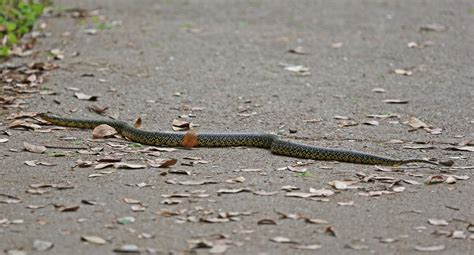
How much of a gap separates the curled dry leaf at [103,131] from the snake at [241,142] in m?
0.10

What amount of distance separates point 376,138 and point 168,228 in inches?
130

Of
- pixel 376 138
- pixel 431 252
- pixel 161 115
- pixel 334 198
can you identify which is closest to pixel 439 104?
pixel 376 138

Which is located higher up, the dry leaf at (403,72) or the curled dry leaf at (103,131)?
the curled dry leaf at (103,131)

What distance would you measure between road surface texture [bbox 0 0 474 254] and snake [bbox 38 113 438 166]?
111mm

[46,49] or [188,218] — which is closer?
[188,218]

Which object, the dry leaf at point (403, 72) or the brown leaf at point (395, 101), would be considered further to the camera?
the dry leaf at point (403, 72)

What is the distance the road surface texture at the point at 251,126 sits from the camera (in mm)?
5895

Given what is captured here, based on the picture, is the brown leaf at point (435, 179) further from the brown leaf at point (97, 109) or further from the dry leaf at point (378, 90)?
the brown leaf at point (97, 109)

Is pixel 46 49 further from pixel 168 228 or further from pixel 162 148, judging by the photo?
pixel 168 228

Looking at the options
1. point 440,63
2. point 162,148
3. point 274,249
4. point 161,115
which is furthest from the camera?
point 440,63

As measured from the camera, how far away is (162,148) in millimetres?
8117

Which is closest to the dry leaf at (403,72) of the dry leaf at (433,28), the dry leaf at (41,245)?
the dry leaf at (433,28)

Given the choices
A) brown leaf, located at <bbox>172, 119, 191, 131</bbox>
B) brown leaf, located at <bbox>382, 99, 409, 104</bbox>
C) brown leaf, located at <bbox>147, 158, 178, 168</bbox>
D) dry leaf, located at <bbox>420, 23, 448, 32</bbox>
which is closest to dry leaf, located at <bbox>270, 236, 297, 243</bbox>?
brown leaf, located at <bbox>147, 158, 178, 168</bbox>

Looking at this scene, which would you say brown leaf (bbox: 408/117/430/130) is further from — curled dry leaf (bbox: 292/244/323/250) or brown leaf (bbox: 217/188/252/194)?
curled dry leaf (bbox: 292/244/323/250)
